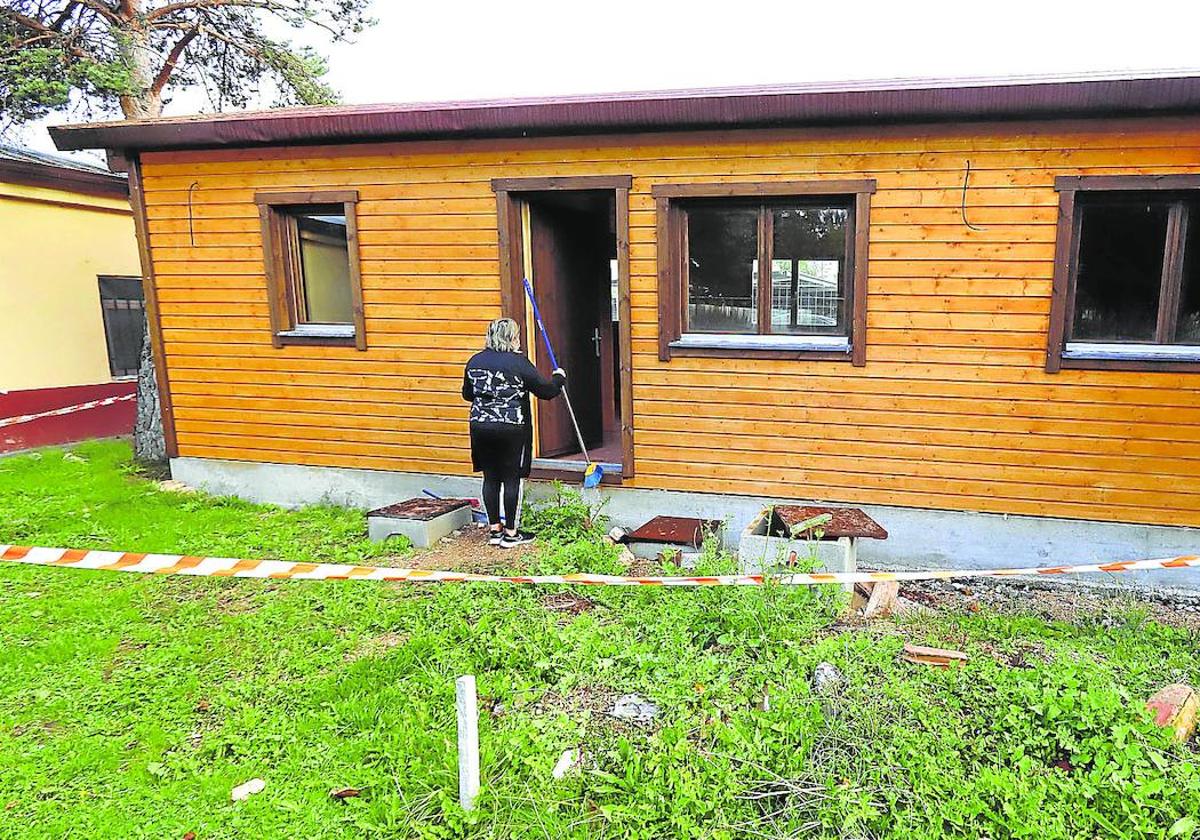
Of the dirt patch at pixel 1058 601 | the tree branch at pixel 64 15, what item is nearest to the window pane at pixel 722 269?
the dirt patch at pixel 1058 601

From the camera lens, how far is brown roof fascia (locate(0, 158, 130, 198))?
349 inches

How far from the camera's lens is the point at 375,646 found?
4.16m

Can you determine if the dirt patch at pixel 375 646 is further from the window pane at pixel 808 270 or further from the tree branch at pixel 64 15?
the tree branch at pixel 64 15

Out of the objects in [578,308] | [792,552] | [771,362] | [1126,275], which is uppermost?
[1126,275]

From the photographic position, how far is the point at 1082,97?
4895 millimetres

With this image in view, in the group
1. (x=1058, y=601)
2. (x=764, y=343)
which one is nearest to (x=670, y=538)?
(x=764, y=343)

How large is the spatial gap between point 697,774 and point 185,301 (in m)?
6.96

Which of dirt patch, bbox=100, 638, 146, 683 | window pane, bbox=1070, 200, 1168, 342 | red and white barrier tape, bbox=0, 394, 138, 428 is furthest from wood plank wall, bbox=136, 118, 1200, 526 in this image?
red and white barrier tape, bbox=0, 394, 138, 428

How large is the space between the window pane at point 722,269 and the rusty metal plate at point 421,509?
2.57 meters

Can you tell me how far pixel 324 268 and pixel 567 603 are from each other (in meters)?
4.47

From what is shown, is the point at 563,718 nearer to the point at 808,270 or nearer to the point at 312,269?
the point at 808,270

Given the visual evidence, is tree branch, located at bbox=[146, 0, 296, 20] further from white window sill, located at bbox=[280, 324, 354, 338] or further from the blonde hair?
the blonde hair

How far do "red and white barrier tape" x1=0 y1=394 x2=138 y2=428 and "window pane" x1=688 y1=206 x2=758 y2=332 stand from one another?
7.75 meters

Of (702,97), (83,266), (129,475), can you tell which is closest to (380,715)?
(702,97)
